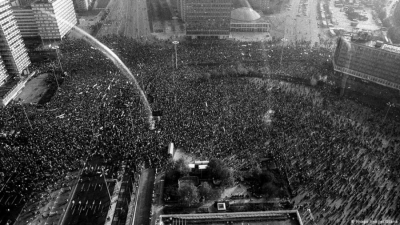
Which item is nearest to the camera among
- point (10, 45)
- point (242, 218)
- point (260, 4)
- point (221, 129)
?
point (242, 218)

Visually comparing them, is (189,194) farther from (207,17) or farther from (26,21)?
(26,21)

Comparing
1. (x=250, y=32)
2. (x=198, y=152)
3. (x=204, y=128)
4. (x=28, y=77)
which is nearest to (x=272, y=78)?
(x=204, y=128)

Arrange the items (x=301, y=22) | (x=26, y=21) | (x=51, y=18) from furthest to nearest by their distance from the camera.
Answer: (x=301, y=22) → (x=26, y=21) → (x=51, y=18)

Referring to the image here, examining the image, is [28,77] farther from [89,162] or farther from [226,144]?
[226,144]

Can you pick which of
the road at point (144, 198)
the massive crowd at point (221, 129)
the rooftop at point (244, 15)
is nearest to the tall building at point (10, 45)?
the massive crowd at point (221, 129)

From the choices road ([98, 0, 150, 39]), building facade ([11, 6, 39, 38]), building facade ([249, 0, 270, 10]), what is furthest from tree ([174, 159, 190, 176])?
building facade ([249, 0, 270, 10])

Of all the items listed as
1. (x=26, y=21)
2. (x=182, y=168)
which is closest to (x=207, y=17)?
(x=26, y=21)

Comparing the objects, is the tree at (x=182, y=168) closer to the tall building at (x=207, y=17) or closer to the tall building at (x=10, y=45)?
the tall building at (x=10, y=45)

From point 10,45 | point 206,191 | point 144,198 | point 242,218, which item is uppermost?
point 10,45
